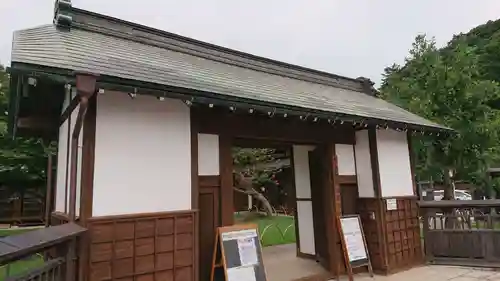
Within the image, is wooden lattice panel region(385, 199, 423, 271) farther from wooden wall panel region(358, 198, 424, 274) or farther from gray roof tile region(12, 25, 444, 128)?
gray roof tile region(12, 25, 444, 128)

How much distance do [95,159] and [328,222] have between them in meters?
3.70

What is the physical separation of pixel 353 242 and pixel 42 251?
14.5ft

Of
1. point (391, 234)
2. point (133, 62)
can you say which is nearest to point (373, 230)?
point (391, 234)

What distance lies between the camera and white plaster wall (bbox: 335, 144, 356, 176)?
18.6ft

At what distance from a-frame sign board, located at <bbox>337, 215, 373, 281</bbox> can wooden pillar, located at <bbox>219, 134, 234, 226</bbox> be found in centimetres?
195

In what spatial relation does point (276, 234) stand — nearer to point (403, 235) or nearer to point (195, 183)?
point (403, 235)

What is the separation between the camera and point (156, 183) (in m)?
3.65

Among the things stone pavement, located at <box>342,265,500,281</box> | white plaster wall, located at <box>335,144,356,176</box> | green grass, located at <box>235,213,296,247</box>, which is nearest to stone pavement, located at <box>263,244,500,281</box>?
stone pavement, located at <box>342,265,500,281</box>

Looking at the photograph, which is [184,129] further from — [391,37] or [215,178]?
[391,37]

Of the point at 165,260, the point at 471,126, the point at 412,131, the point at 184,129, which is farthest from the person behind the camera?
the point at 471,126

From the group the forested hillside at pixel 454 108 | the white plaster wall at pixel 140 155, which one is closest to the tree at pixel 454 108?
the forested hillside at pixel 454 108

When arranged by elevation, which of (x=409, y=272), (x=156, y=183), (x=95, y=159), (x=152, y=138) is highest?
(x=152, y=138)

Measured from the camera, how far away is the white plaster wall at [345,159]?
18.6 ft

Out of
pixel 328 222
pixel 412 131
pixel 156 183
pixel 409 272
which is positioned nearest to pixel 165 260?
pixel 156 183
